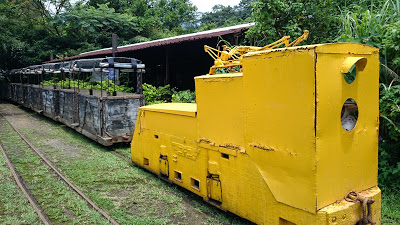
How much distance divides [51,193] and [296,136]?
4.50 m

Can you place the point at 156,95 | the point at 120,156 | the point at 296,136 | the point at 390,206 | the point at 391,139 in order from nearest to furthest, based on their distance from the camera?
1. the point at 296,136
2. the point at 390,206
3. the point at 391,139
4. the point at 120,156
5. the point at 156,95

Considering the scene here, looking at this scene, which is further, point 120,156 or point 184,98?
point 184,98

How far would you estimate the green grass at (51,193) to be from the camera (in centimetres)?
461

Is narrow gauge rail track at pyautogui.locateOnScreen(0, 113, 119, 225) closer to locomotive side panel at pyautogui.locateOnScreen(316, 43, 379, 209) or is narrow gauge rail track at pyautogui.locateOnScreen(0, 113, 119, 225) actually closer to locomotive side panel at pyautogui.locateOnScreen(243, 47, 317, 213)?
locomotive side panel at pyautogui.locateOnScreen(243, 47, 317, 213)

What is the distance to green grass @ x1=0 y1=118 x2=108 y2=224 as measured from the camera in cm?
461

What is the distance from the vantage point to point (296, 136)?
3.19m

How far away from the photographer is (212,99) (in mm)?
→ 4395

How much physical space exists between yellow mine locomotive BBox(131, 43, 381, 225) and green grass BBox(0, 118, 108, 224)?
6.31 feet

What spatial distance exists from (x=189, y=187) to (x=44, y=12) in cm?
3249

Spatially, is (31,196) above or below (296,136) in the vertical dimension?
below

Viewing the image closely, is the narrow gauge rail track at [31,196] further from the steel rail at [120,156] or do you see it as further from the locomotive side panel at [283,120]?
the locomotive side panel at [283,120]

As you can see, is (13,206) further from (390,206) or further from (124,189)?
(390,206)

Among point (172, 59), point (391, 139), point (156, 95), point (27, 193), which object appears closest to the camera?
point (391, 139)

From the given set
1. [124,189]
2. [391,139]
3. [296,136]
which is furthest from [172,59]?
[296,136]
